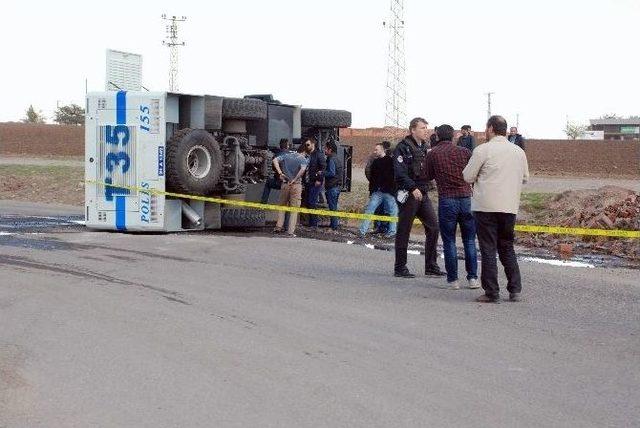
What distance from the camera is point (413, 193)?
12.5 m

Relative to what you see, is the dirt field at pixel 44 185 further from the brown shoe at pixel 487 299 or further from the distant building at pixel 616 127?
the distant building at pixel 616 127

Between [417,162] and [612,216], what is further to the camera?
[612,216]

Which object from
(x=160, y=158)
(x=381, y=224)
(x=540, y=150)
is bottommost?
(x=381, y=224)

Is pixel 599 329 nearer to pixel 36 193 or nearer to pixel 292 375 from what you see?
pixel 292 375

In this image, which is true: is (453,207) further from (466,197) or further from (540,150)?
(540,150)

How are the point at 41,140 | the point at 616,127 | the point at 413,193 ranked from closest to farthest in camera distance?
the point at 413,193 → the point at 41,140 → the point at 616,127

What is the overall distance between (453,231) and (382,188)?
718 cm

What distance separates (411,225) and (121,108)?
6.97 metres

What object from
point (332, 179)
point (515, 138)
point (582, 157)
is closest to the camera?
point (332, 179)

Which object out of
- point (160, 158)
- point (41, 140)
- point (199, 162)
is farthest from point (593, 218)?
point (41, 140)

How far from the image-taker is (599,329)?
371 inches

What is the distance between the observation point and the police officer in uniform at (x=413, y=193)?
12500 mm

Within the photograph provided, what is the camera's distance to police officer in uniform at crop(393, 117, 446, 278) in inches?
492

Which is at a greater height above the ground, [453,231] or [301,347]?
[453,231]
